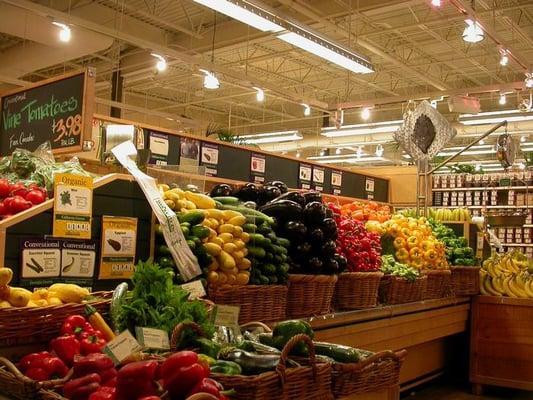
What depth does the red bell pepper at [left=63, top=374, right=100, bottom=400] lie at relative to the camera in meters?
1.69

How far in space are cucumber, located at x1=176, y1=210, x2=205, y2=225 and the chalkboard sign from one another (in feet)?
1.96

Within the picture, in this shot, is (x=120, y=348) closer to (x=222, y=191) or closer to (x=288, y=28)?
(x=222, y=191)

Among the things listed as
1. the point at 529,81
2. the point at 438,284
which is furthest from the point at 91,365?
the point at 529,81

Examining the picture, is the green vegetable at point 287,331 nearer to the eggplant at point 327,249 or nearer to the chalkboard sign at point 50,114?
the eggplant at point 327,249

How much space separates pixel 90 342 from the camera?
204 centimetres

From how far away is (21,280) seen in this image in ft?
7.89

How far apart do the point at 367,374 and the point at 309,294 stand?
1.08 metres

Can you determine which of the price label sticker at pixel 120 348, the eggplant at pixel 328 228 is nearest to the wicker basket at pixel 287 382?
the price label sticker at pixel 120 348

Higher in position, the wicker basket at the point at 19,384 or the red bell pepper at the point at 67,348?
the red bell pepper at the point at 67,348

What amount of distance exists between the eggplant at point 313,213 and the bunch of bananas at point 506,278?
123 inches

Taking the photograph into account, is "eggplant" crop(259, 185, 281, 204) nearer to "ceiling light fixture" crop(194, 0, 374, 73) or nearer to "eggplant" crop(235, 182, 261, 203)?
"eggplant" crop(235, 182, 261, 203)

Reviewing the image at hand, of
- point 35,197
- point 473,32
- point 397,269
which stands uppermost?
point 473,32

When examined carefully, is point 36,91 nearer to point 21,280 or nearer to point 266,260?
point 21,280

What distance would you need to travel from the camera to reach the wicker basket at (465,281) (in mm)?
5473
